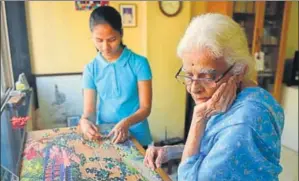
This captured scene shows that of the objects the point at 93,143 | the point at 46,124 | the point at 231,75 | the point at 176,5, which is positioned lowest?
the point at 46,124

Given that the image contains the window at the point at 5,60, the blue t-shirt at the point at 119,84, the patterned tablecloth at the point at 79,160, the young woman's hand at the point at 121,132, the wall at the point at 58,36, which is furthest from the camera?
the wall at the point at 58,36

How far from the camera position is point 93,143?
4.34ft

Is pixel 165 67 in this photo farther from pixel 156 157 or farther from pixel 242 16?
pixel 156 157

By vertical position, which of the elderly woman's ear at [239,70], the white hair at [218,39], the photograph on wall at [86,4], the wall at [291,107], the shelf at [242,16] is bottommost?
the wall at [291,107]

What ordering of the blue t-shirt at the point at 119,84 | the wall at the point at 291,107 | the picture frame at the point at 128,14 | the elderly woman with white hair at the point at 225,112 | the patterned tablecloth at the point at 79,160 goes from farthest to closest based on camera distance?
the wall at the point at 291,107 → the picture frame at the point at 128,14 → the blue t-shirt at the point at 119,84 → the patterned tablecloth at the point at 79,160 → the elderly woman with white hair at the point at 225,112

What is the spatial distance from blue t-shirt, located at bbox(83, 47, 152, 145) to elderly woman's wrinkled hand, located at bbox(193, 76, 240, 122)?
2.36 feet

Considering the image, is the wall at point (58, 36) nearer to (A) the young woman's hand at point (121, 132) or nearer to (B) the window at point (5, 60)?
(B) the window at point (5, 60)

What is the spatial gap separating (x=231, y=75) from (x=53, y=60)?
2408mm

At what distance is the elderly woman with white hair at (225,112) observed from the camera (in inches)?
29.0

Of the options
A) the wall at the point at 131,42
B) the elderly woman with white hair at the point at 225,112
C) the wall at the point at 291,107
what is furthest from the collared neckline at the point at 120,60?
the wall at the point at 291,107

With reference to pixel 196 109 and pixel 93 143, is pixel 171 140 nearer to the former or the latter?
pixel 93 143

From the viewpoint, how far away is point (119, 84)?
4.99 ft

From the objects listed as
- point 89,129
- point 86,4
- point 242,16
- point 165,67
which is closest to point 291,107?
point 242,16

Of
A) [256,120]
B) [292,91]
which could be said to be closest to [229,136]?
[256,120]
